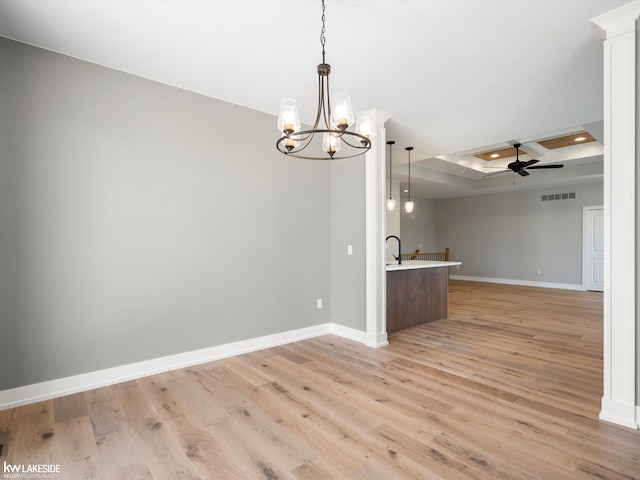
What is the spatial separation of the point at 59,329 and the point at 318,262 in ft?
9.03

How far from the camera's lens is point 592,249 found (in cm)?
803

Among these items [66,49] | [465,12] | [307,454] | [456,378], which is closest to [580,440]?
[456,378]

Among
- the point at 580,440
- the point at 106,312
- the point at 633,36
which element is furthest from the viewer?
the point at 106,312

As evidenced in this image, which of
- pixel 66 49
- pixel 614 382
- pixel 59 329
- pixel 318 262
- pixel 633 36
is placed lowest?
pixel 614 382

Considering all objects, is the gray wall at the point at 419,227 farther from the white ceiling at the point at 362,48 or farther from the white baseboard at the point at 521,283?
the white ceiling at the point at 362,48

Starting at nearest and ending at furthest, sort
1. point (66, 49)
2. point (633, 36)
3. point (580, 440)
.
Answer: point (580, 440)
point (633, 36)
point (66, 49)

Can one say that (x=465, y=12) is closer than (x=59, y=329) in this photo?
Yes

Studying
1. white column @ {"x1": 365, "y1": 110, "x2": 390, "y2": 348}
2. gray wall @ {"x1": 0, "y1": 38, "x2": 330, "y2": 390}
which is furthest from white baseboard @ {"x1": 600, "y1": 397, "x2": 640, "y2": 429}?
gray wall @ {"x1": 0, "y1": 38, "x2": 330, "y2": 390}

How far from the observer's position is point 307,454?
1896 mm

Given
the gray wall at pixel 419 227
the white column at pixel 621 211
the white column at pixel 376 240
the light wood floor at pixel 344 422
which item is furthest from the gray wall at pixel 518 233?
the white column at pixel 621 211

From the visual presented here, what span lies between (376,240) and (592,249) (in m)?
7.41

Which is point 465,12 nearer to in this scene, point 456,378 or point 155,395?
point 456,378

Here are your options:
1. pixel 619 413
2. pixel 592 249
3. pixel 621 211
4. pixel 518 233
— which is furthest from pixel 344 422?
pixel 518 233

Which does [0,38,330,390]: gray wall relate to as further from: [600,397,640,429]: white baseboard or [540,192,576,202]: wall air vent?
[540,192,576,202]: wall air vent
